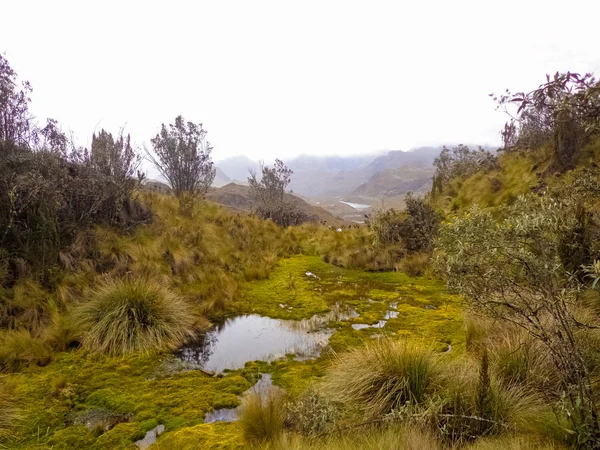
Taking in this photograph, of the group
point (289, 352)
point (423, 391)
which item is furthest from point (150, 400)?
point (423, 391)

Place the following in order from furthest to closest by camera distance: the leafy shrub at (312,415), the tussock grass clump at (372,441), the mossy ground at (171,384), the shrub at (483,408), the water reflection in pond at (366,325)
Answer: the water reflection in pond at (366,325)
the mossy ground at (171,384)
the leafy shrub at (312,415)
the shrub at (483,408)
the tussock grass clump at (372,441)

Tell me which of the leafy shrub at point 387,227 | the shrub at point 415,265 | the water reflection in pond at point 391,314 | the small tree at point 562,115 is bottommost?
the water reflection in pond at point 391,314

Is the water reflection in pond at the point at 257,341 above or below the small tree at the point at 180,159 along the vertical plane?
below

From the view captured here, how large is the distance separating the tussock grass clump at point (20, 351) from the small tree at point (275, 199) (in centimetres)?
1422

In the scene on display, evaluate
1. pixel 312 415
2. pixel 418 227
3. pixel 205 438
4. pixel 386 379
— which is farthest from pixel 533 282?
pixel 418 227

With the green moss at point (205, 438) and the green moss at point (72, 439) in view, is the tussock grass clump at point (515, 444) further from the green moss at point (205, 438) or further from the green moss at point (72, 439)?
the green moss at point (72, 439)

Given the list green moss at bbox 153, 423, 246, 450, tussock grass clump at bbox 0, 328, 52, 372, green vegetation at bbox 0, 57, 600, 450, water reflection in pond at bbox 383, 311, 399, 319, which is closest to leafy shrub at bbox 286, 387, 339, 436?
green vegetation at bbox 0, 57, 600, 450

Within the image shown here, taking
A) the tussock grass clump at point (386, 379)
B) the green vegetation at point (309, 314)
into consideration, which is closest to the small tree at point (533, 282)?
the green vegetation at point (309, 314)

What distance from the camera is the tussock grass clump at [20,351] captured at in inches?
163

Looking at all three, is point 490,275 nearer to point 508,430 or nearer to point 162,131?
point 508,430

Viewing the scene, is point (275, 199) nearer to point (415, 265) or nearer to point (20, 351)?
point (415, 265)

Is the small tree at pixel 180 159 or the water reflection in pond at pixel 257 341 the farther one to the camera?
the small tree at pixel 180 159

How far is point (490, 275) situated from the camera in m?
2.73

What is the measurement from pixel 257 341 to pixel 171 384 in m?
1.45
